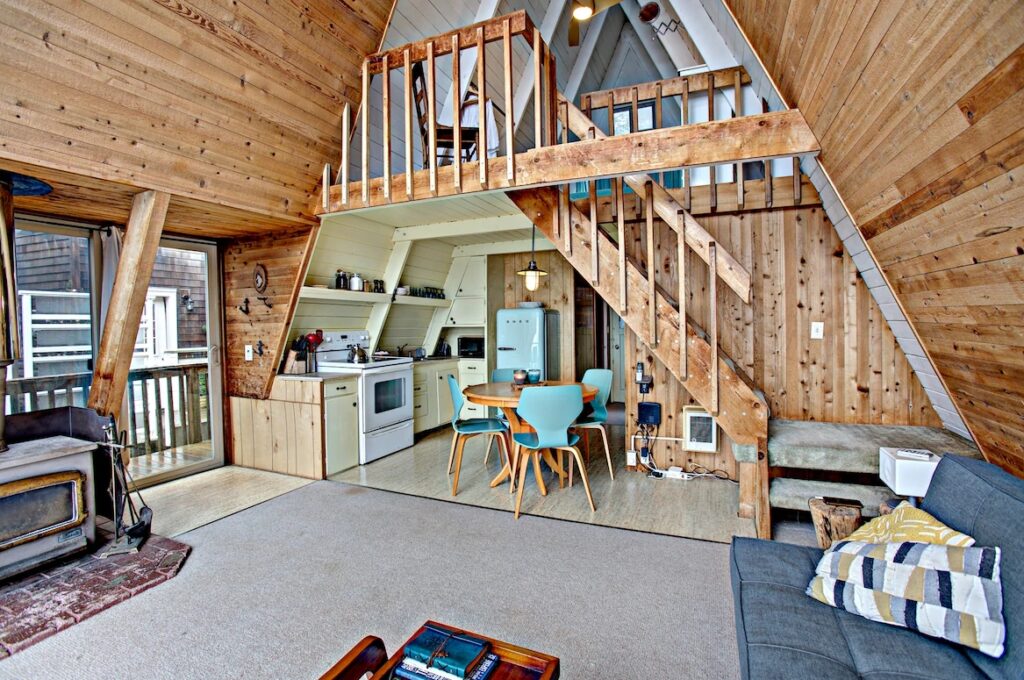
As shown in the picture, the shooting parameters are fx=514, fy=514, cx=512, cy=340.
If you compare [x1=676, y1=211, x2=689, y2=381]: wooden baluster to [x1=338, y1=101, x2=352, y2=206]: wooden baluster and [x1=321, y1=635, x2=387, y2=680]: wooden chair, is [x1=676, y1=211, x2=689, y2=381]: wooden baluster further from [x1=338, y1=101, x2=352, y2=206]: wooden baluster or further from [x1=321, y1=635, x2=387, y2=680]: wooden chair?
[x1=321, y1=635, x2=387, y2=680]: wooden chair

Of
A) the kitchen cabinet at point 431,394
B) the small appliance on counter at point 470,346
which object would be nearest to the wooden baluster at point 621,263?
the kitchen cabinet at point 431,394

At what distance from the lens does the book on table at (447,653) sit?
4.47 feet

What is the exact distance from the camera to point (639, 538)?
3.05m

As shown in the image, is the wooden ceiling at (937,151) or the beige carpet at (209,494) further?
the beige carpet at (209,494)

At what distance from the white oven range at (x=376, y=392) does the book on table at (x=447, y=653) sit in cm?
314

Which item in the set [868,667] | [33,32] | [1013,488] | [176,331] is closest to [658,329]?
[1013,488]

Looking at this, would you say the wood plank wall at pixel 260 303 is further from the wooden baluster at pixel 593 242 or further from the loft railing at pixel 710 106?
the loft railing at pixel 710 106

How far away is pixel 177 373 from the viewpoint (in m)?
4.55

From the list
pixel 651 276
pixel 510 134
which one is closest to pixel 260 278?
pixel 510 134

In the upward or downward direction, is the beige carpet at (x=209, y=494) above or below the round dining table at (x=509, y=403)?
below

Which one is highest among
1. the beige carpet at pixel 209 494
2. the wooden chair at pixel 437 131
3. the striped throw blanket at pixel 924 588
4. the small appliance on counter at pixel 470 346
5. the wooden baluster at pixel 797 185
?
the wooden chair at pixel 437 131

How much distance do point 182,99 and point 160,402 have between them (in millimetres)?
2799

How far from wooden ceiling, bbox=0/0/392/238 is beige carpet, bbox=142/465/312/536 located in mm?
2077

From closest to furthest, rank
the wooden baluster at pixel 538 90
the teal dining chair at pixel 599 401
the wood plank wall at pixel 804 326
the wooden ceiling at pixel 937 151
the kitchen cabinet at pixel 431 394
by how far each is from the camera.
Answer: the wooden ceiling at pixel 937 151
the wooden baluster at pixel 538 90
the wood plank wall at pixel 804 326
the teal dining chair at pixel 599 401
the kitchen cabinet at pixel 431 394
